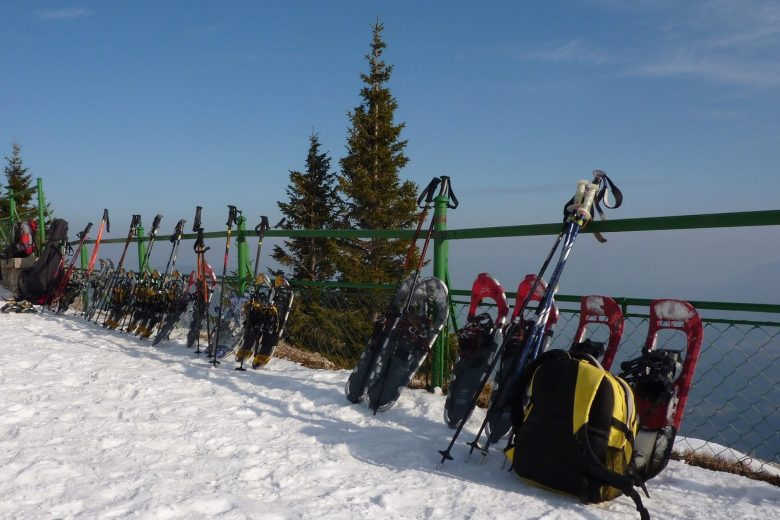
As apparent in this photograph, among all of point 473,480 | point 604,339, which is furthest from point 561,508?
point 604,339

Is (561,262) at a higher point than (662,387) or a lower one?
higher

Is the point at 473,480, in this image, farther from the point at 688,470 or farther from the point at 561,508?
the point at 688,470

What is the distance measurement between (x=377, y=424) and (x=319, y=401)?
2.04 feet

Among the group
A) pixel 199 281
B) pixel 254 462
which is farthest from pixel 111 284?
pixel 254 462

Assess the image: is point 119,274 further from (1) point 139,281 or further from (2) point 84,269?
(2) point 84,269

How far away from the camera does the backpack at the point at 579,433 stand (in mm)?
2488

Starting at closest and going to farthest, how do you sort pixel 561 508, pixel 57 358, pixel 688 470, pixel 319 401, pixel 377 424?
pixel 561 508 → pixel 688 470 → pixel 377 424 → pixel 319 401 → pixel 57 358

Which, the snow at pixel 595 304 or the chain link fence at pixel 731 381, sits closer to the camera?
the chain link fence at pixel 731 381

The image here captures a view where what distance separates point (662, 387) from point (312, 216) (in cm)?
2399

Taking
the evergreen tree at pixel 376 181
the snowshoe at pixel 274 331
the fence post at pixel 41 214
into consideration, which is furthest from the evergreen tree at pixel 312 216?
the snowshoe at pixel 274 331

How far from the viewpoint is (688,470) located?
2984 mm

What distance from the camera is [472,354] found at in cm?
371

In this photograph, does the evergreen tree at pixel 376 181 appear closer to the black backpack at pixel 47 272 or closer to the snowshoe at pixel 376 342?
the black backpack at pixel 47 272

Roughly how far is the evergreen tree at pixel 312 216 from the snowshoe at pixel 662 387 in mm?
20381
